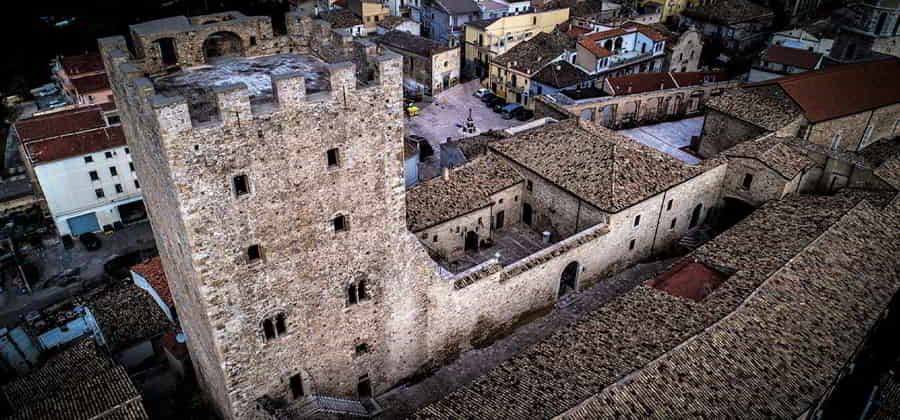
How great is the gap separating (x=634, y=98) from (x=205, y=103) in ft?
118

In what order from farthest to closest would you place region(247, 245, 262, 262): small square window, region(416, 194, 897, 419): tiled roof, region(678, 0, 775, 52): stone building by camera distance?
region(678, 0, 775, 52): stone building, region(416, 194, 897, 419): tiled roof, region(247, 245, 262, 262): small square window

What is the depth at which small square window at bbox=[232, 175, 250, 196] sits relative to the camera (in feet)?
56.0

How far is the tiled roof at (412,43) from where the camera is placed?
2349 inches

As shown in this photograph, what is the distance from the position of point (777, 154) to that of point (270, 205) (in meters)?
28.0

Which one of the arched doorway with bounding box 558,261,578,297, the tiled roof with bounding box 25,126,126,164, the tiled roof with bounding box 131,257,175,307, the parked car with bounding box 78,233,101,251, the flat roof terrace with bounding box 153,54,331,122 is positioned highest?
the flat roof terrace with bounding box 153,54,331,122

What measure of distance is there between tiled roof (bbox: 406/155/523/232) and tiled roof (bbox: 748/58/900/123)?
795 inches

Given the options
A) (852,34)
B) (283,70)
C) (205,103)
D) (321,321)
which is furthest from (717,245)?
(852,34)

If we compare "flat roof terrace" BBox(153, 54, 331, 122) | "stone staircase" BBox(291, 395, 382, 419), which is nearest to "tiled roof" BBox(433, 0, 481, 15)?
"flat roof terrace" BBox(153, 54, 331, 122)

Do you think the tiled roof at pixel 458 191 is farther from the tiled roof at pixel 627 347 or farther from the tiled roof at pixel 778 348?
the tiled roof at pixel 778 348

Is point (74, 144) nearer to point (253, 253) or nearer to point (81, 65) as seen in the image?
point (81, 65)

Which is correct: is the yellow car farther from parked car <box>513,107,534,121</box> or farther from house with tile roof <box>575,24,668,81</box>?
house with tile roof <box>575,24,668,81</box>

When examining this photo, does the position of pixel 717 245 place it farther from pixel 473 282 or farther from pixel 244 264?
pixel 244 264

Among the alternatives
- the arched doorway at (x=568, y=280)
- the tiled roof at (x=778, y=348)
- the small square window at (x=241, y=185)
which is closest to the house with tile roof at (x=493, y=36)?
Answer: the arched doorway at (x=568, y=280)

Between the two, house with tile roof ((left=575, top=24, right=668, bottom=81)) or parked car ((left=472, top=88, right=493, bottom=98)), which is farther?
parked car ((left=472, top=88, right=493, bottom=98))
